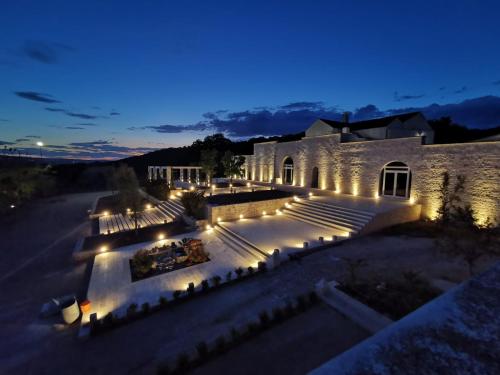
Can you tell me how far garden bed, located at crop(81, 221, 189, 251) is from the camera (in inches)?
391

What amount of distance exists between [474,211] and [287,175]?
13285mm

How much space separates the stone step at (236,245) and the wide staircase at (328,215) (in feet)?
13.7

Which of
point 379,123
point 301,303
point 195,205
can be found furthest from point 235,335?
point 379,123

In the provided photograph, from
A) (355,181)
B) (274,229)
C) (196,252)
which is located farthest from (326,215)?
(196,252)

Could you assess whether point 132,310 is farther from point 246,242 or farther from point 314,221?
point 314,221

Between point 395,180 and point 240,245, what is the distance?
10071 mm

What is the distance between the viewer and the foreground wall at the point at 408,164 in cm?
959

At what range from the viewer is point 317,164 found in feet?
57.2

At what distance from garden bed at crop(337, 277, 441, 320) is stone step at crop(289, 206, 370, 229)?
4.04 metres

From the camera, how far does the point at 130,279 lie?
7.25m

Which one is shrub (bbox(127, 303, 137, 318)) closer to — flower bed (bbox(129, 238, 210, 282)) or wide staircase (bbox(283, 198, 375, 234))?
flower bed (bbox(129, 238, 210, 282))

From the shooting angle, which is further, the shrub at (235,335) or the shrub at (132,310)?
the shrub at (132,310)

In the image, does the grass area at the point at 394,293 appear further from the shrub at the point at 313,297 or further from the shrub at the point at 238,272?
the shrub at the point at 238,272

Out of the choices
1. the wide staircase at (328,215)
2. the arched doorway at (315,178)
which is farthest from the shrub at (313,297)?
the arched doorway at (315,178)
